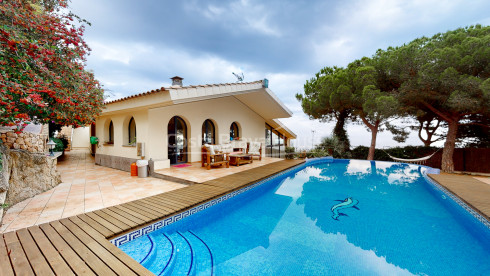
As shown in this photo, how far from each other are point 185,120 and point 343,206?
24.4ft

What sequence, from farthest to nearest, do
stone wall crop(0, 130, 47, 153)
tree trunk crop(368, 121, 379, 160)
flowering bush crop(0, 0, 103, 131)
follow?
tree trunk crop(368, 121, 379, 160)
stone wall crop(0, 130, 47, 153)
flowering bush crop(0, 0, 103, 131)

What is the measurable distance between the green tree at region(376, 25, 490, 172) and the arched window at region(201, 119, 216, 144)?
11.0 meters

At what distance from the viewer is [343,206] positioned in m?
5.43

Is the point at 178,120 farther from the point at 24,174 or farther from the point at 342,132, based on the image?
the point at 342,132

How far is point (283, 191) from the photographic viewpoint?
22.6 feet

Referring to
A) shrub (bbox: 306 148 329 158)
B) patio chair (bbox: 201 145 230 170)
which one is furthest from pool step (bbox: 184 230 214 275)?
shrub (bbox: 306 148 329 158)

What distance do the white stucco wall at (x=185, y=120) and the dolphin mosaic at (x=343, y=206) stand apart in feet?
22.1

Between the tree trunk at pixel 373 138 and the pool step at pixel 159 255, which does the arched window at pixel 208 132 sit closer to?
the pool step at pixel 159 255

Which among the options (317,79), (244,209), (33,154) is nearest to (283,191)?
(244,209)

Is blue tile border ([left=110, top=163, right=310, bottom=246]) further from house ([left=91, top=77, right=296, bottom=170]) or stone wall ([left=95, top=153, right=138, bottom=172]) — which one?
stone wall ([left=95, top=153, right=138, bottom=172])

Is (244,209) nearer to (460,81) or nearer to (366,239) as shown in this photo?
(366,239)

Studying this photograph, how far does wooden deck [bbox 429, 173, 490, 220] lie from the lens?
14.3ft

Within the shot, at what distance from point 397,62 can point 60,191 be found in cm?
1659

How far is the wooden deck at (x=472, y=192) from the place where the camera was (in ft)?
14.3
